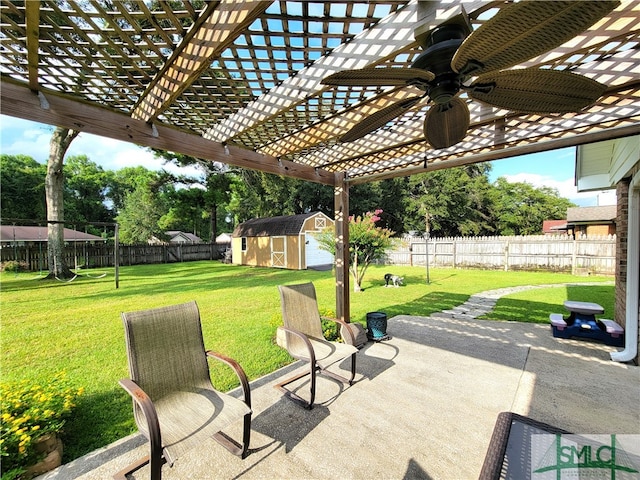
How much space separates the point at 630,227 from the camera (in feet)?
11.8

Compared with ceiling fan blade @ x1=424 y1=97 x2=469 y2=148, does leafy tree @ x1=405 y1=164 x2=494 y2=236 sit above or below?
above

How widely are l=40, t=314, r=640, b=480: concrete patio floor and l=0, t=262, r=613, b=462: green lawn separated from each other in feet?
1.81

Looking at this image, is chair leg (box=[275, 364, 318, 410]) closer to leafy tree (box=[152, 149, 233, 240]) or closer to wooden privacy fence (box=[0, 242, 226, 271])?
wooden privacy fence (box=[0, 242, 226, 271])

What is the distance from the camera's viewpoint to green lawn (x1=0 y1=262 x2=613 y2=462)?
9.63ft

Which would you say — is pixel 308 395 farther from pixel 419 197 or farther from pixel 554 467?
pixel 419 197

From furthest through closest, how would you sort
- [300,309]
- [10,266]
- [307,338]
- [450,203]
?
[450,203]
[10,266]
[300,309]
[307,338]

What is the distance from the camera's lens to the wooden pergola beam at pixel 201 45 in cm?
150

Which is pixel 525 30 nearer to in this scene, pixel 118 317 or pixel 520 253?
pixel 118 317

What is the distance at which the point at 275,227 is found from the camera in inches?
650

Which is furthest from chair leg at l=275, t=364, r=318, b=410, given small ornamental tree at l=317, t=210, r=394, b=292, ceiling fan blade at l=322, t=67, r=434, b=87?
small ornamental tree at l=317, t=210, r=394, b=292

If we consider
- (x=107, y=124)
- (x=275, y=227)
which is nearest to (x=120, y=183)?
(x=275, y=227)

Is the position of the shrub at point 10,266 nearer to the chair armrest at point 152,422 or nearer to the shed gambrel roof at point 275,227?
the shed gambrel roof at point 275,227

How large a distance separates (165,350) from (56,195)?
12.4 meters

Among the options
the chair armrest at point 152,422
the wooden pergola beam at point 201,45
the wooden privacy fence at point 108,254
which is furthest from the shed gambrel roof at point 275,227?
the chair armrest at point 152,422
